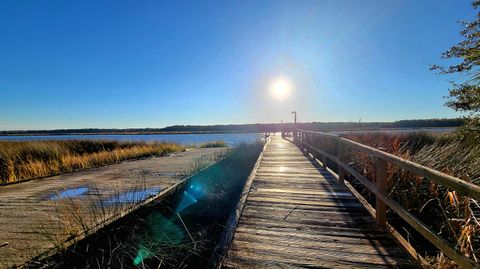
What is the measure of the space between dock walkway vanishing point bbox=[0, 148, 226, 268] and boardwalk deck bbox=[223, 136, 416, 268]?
2.06 m

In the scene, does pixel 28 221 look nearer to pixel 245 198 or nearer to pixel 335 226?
pixel 245 198

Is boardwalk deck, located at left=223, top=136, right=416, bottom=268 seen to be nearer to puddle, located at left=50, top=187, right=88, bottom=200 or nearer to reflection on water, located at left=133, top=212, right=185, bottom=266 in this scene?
reflection on water, located at left=133, top=212, right=185, bottom=266

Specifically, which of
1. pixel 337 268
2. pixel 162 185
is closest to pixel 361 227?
pixel 337 268

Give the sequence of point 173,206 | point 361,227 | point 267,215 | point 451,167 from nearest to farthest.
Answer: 1. point 361,227
2. point 267,215
3. point 451,167
4. point 173,206

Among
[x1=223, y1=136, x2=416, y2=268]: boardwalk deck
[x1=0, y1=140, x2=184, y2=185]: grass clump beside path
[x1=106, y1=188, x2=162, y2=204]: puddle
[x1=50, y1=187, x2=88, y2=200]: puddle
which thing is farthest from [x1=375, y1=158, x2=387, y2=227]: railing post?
[x1=0, y1=140, x2=184, y2=185]: grass clump beside path

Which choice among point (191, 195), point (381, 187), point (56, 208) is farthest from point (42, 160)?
point (381, 187)

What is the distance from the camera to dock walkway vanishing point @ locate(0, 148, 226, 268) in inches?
129

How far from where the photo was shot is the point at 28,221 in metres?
4.15

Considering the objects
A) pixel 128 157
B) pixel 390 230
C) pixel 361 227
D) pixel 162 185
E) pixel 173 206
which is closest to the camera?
pixel 390 230

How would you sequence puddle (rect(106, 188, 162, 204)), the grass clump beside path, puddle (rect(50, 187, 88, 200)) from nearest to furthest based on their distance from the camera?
puddle (rect(106, 188, 162, 204)), puddle (rect(50, 187, 88, 200)), the grass clump beside path

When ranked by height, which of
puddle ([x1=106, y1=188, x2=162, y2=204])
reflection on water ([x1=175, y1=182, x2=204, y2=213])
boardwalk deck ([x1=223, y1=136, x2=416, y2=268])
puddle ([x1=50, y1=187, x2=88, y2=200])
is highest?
boardwalk deck ([x1=223, y1=136, x2=416, y2=268])

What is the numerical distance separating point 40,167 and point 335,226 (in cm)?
976

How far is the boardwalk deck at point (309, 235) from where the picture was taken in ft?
8.84

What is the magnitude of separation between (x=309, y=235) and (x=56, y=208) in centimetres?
360
